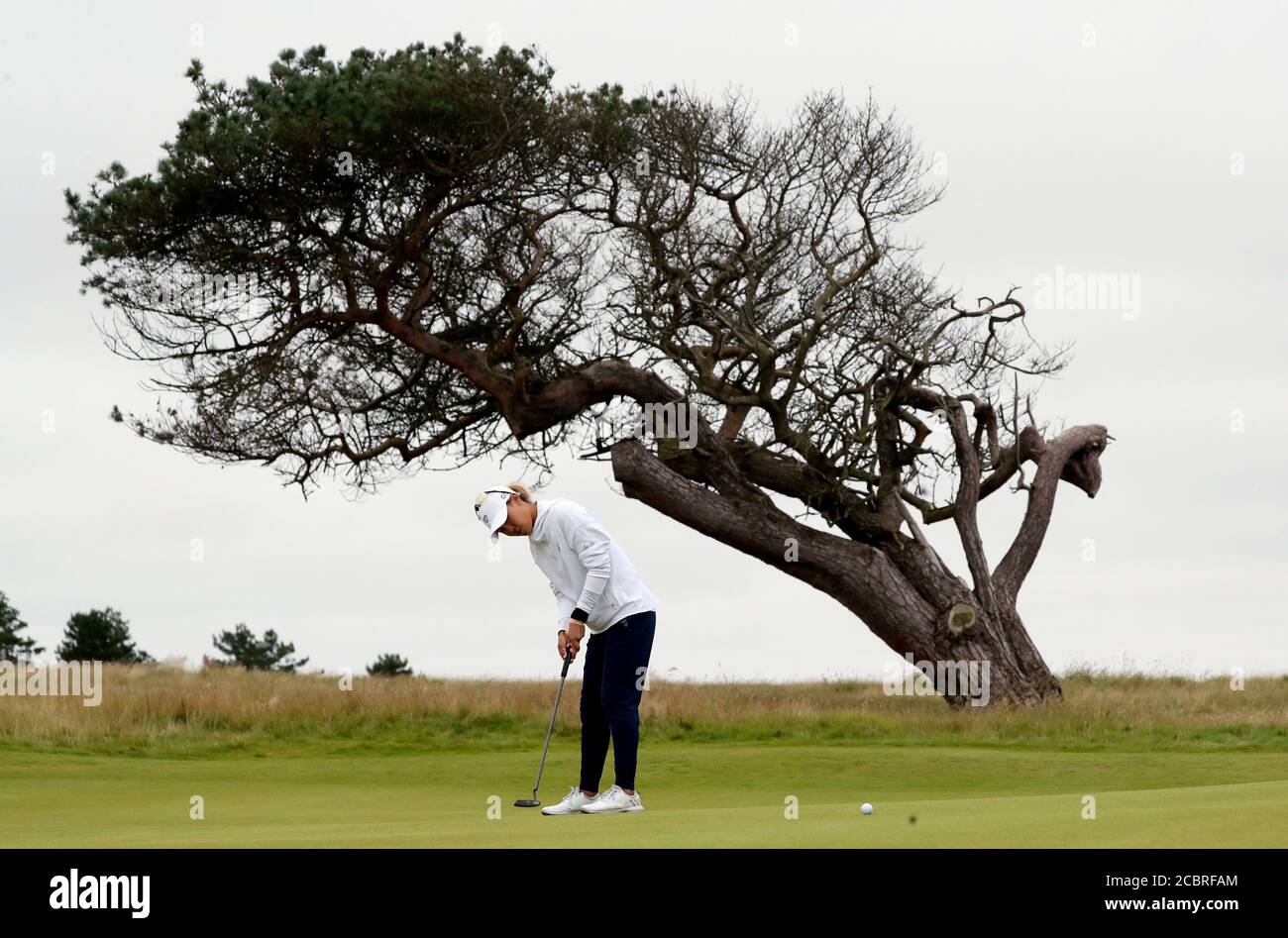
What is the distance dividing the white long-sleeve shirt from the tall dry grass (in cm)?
1029

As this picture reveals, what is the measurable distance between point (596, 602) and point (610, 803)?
130cm

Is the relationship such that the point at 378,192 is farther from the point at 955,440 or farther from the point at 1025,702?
the point at 1025,702

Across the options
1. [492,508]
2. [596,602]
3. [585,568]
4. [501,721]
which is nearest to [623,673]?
[596,602]

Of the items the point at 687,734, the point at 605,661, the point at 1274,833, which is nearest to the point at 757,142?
the point at 687,734

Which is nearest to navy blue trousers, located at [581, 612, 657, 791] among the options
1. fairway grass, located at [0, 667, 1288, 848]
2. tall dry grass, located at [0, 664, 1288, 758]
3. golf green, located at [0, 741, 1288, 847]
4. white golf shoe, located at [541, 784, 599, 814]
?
white golf shoe, located at [541, 784, 599, 814]

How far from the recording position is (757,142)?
962 inches

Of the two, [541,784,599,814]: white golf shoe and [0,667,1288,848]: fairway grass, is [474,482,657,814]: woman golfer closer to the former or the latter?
[541,784,599,814]: white golf shoe

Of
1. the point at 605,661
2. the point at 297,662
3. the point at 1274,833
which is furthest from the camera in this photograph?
the point at 297,662

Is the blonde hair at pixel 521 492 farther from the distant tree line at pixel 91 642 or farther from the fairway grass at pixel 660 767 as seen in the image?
the distant tree line at pixel 91 642

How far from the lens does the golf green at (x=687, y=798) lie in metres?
7.70

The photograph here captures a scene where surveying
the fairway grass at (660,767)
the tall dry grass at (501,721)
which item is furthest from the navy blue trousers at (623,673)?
the tall dry grass at (501,721)

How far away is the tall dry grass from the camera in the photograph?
65.9ft

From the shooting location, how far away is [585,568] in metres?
10.3
